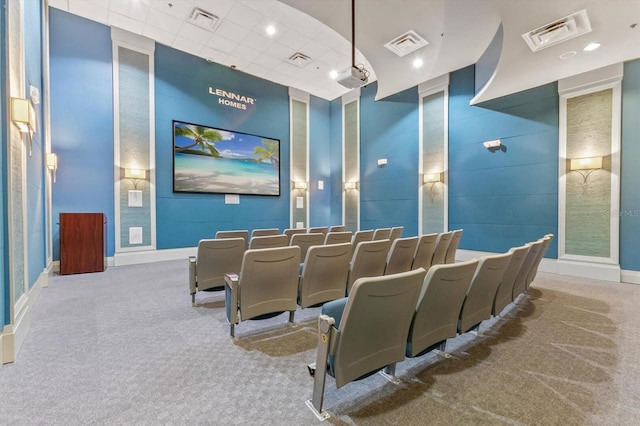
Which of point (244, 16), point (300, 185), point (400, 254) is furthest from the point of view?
point (300, 185)

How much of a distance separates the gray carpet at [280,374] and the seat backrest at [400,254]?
3.54 feet

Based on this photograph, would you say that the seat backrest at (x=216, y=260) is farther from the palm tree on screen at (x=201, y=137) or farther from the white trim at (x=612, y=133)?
the white trim at (x=612, y=133)

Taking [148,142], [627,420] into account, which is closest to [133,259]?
[148,142]

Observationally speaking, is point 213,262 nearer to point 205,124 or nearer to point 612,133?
point 205,124

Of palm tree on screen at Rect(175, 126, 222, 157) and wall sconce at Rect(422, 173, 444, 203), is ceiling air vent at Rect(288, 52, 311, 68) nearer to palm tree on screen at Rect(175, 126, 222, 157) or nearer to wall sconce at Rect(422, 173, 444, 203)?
palm tree on screen at Rect(175, 126, 222, 157)

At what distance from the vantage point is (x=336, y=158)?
9.82 metres

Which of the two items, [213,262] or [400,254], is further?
[400,254]

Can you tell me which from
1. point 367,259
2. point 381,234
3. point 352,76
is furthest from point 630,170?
point 367,259

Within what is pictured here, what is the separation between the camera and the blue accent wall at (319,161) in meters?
9.54

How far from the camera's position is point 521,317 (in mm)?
3117

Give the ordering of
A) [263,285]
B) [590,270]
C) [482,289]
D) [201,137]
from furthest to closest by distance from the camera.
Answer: [201,137]
[590,270]
[263,285]
[482,289]

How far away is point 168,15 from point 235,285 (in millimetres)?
5948

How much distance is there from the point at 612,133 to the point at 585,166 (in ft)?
2.06

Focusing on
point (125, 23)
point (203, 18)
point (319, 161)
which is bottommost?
point (319, 161)
